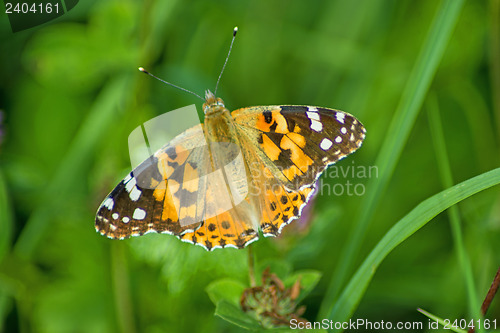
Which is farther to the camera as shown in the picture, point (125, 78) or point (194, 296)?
point (125, 78)

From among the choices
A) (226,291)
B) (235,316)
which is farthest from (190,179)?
(235,316)

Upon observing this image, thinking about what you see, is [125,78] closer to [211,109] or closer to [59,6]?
[59,6]

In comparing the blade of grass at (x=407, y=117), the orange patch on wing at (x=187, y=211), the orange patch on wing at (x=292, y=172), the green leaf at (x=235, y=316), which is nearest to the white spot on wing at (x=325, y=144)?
the orange patch on wing at (x=292, y=172)

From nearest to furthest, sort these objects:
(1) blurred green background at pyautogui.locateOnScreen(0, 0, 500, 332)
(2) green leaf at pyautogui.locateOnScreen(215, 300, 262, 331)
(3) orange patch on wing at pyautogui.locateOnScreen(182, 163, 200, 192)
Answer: (2) green leaf at pyautogui.locateOnScreen(215, 300, 262, 331) < (3) orange patch on wing at pyautogui.locateOnScreen(182, 163, 200, 192) < (1) blurred green background at pyautogui.locateOnScreen(0, 0, 500, 332)

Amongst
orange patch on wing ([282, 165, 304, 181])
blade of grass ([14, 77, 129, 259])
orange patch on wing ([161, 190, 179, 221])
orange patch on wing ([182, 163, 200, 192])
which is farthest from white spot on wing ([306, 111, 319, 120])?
blade of grass ([14, 77, 129, 259])

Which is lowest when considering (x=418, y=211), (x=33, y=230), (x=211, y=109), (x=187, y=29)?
(x=33, y=230)

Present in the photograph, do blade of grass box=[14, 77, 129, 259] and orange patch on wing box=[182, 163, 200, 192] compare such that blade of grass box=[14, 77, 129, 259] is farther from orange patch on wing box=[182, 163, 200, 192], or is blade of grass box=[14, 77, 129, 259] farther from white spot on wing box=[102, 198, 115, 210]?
orange patch on wing box=[182, 163, 200, 192]

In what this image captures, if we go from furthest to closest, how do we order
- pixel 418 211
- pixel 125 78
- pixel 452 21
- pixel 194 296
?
pixel 125 78
pixel 194 296
pixel 452 21
pixel 418 211

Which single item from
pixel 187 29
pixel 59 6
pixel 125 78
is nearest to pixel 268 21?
pixel 187 29
